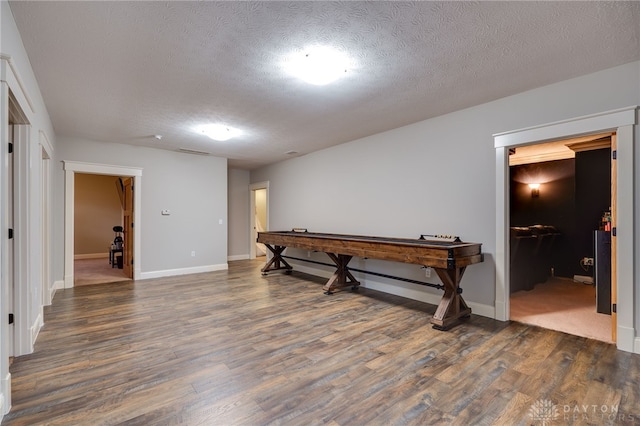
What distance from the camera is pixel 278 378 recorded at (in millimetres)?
2131

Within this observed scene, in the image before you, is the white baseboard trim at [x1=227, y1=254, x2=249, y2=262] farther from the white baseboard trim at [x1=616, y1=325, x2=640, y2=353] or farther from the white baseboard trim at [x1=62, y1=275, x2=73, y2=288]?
the white baseboard trim at [x1=616, y1=325, x2=640, y2=353]

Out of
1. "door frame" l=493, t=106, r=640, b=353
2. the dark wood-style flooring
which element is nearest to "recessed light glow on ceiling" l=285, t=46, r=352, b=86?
"door frame" l=493, t=106, r=640, b=353

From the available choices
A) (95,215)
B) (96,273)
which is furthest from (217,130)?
(95,215)

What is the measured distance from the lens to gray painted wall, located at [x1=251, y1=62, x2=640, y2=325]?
284cm

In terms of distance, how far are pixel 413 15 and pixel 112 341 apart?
12.2 feet

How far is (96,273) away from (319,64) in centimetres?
647

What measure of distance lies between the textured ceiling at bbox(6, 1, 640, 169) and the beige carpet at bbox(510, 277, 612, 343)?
8.27 ft

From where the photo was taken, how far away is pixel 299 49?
2332 millimetres

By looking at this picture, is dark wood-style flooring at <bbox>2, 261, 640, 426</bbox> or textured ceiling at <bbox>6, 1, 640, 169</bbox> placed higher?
textured ceiling at <bbox>6, 1, 640, 169</bbox>

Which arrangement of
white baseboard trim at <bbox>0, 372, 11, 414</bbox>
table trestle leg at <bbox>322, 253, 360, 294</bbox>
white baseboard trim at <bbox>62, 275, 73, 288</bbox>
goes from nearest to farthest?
white baseboard trim at <bbox>0, 372, 11, 414</bbox> → table trestle leg at <bbox>322, 253, 360, 294</bbox> → white baseboard trim at <bbox>62, 275, 73, 288</bbox>

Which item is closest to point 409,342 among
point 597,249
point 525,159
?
point 597,249

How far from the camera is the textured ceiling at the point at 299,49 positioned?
75.7 inches

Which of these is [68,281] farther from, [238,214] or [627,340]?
[627,340]

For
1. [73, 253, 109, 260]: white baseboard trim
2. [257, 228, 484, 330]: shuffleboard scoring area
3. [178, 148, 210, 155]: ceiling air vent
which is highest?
[178, 148, 210, 155]: ceiling air vent
